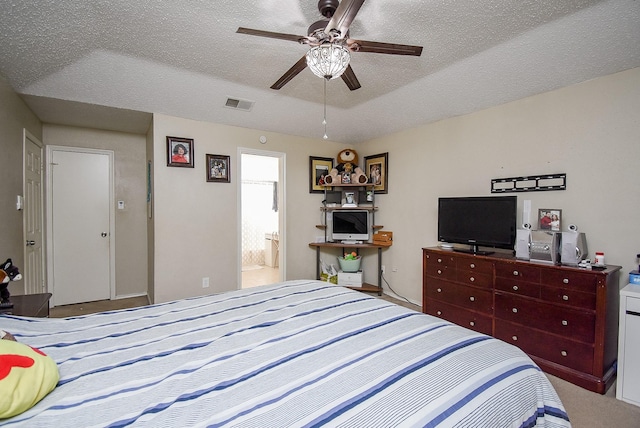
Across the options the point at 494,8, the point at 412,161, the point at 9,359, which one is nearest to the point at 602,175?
the point at 494,8

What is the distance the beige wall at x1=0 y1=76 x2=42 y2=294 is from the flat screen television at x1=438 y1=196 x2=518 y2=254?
4.22m

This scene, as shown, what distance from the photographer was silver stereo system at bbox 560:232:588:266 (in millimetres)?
2266

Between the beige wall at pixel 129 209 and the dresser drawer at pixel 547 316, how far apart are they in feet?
15.5

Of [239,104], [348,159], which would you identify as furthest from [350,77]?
[348,159]

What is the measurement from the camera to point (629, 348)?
6.48 feet

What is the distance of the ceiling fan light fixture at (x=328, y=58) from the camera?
61.6 inches

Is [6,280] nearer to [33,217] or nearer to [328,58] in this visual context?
[33,217]

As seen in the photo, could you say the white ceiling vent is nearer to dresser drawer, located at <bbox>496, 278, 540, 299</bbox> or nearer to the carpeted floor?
dresser drawer, located at <bbox>496, 278, 540, 299</bbox>

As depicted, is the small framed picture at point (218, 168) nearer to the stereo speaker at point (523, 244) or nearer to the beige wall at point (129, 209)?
the beige wall at point (129, 209)

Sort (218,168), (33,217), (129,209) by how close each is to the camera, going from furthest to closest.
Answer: (129,209) < (218,168) < (33,217)

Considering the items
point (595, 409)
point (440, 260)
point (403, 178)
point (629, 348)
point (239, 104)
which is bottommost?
point (595, 409)

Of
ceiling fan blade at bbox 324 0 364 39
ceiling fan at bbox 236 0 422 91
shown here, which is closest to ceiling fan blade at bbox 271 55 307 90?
ceiling fan at bbox 236 0 422 91

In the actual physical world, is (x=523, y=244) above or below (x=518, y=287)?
above

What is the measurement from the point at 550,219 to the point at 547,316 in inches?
34.2
